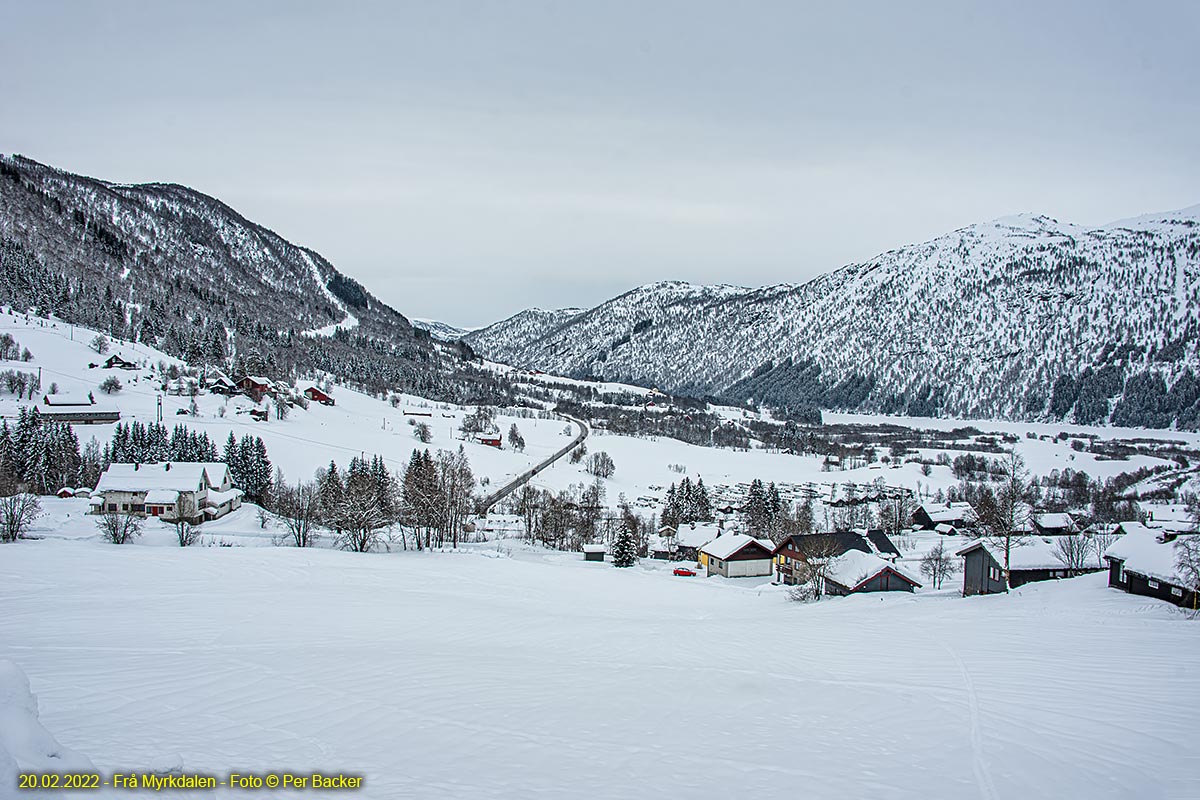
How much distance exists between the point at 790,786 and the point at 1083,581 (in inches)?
1207

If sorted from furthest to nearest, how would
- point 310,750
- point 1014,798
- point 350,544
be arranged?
point 350,544 → point 310,750 → point 1014,798

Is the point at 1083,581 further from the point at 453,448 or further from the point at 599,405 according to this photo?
the point at 599,405

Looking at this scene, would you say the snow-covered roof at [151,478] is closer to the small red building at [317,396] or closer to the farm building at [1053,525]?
the small red building at [317,396]

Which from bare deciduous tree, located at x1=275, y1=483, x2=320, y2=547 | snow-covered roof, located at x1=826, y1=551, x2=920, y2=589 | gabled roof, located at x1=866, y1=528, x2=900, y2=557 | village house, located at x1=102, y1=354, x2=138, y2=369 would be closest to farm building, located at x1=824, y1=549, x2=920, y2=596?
snow-covered roof, located at x1=826, y1=551, x2=920, y2=589

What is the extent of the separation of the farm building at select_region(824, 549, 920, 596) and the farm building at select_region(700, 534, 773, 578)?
1020cm

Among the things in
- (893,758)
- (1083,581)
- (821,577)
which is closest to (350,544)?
(821,577)

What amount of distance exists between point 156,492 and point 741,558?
38.5 meters

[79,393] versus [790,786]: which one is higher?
[79,393]

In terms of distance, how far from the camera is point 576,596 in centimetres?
2683

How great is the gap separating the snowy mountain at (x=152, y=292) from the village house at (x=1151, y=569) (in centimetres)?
10286

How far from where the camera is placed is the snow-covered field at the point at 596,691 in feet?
26.5

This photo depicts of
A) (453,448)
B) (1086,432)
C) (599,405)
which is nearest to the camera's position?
(453,448)

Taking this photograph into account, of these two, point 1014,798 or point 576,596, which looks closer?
point 1014,798

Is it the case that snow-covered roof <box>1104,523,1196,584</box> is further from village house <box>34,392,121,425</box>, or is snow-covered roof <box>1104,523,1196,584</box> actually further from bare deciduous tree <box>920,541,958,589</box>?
village house <box>34,392,121,425</box>
